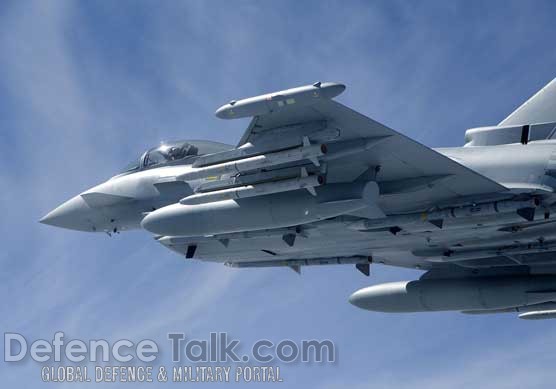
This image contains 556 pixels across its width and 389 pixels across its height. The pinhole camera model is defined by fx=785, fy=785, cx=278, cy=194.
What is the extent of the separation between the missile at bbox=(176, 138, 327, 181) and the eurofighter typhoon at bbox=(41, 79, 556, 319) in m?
0.03

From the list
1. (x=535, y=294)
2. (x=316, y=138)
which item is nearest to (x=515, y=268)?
(x=535, y=294)

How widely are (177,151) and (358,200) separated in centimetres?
684

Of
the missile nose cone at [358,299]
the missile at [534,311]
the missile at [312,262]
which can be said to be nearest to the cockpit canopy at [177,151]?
the missile at [312,262]

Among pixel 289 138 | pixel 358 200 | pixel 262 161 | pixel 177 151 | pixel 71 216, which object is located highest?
pixel 177 151

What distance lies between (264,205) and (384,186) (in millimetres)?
2623

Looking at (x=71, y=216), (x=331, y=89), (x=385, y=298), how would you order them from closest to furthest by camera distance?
(x=331, y=89)
(x=71, y=216)
(x=385, y=298)

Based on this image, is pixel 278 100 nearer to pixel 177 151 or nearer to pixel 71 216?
pixel 177 151

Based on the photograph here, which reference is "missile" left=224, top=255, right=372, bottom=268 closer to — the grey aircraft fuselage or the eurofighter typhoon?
the eurofighter typhoon

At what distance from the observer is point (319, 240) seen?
65.3 ft

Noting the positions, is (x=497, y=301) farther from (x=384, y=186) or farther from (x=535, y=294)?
(x=384, y=186)

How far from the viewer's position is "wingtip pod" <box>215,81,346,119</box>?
530 inches

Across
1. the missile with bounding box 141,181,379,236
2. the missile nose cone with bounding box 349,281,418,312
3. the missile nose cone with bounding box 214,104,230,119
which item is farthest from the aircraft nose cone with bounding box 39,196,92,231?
the missile nose cone with bounding box 214,104,230,119

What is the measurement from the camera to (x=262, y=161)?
15.6 m

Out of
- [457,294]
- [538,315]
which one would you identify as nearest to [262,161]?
[457,294]
